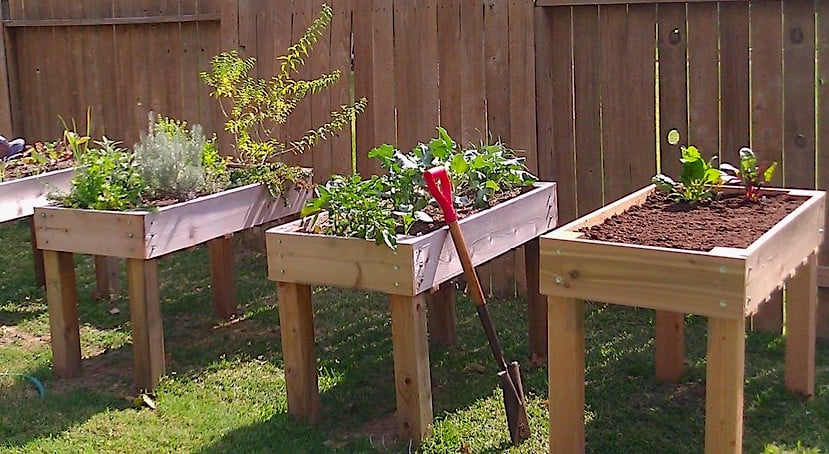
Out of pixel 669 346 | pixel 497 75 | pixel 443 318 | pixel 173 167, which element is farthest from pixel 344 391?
pixel 497 75

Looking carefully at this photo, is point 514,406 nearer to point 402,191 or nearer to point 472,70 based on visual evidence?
point 402,191

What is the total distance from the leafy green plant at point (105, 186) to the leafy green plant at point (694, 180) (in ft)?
7.35

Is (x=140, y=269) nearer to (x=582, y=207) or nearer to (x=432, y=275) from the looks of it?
(x=432, y=275)

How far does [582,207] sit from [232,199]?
1.79 m

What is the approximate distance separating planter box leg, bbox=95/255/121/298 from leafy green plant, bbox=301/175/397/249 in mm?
2317

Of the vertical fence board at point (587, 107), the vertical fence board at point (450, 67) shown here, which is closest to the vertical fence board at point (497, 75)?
the vertical fence board at point (450, 67)

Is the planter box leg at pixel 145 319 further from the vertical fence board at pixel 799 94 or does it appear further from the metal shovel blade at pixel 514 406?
the vertical fence board at pixel 799 94

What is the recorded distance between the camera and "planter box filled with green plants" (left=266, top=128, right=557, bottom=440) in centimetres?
382

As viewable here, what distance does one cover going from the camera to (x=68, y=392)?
4.64 metres

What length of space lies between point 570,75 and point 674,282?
2318mm

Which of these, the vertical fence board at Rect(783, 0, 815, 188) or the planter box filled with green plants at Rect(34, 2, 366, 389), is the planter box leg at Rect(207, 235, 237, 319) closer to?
the planter box filled with green plants at Rect(34, 2, 366, 389)

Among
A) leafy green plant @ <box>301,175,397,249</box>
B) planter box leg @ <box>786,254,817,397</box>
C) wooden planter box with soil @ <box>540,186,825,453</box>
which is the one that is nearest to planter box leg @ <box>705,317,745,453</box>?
wooden planter box with soil @ <box>540,186,825,453</box>

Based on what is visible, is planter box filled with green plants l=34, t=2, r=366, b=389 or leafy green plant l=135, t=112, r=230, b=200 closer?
planter box filled with green plants l=34, t=2, r=366, b=389

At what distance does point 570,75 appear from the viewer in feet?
17.6
